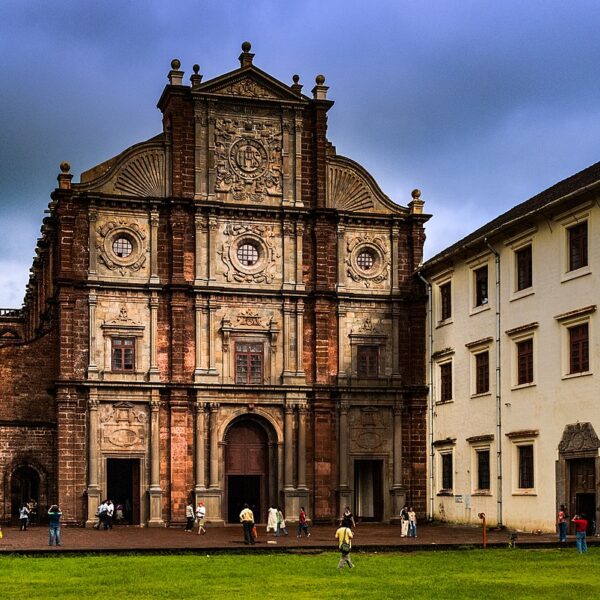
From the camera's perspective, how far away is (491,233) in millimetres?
51250

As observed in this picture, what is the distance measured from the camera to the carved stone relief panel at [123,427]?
55344mm

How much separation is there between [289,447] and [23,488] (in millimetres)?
12078

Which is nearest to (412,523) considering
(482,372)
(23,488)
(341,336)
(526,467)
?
(526,467)

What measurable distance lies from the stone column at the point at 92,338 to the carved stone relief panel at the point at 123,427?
1572mm

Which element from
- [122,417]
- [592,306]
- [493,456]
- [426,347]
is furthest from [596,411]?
[122,417]

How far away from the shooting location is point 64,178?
184ft

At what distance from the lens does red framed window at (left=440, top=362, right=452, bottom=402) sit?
56.9 m

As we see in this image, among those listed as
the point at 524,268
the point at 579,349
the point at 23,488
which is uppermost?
the point at 524,268

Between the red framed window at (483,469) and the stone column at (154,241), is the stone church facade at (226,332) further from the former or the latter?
the red framed window at (483,469)

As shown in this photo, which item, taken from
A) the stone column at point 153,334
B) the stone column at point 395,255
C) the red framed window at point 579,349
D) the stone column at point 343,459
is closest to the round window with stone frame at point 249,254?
the stone column at point 153,334

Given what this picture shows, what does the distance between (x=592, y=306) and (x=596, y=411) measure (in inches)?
144

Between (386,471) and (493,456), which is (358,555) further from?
(386,471)

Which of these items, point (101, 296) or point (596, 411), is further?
point (101, 296)

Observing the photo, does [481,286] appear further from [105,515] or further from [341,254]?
[105,515]
